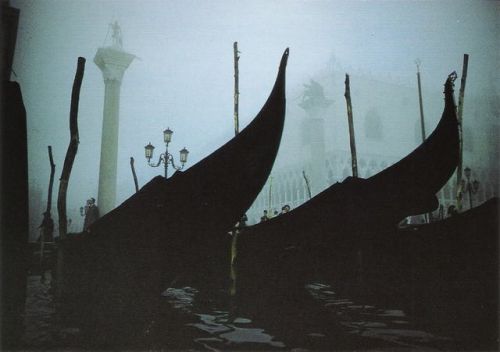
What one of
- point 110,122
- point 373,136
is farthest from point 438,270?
point 373,136

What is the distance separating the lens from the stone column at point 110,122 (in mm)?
9875

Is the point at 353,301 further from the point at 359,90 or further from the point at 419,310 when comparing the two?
the point at 359,90

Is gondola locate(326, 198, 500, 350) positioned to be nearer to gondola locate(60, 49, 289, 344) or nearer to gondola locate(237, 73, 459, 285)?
gondola locate(237, 73, 459, 285)

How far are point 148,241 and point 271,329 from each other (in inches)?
46.4

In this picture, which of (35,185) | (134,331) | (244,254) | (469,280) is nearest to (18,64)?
(244,254)

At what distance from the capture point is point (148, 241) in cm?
276

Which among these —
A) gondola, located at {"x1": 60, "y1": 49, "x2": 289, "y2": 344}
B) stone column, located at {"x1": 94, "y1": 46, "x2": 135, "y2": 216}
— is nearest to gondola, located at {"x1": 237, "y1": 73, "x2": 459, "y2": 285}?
gondola, located at {"x1": 60, "y1": 49, "x2": 289, "y2": 344}

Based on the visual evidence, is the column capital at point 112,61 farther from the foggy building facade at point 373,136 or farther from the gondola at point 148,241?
the foggy building facade at point 373,136

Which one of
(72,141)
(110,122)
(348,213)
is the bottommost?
(348,213)

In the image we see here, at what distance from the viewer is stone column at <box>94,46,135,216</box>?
32.4 feet

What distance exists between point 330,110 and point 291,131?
11.3 ft

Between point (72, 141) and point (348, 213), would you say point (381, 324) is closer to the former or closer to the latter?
point (348, 213)

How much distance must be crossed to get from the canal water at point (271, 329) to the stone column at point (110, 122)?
672 centimetres

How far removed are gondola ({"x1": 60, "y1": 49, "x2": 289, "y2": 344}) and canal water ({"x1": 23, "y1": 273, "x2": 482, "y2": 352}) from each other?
0.26 meters
